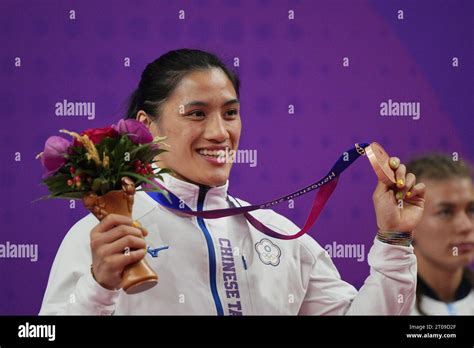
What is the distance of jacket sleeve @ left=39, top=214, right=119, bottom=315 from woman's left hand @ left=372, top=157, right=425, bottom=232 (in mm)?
1092

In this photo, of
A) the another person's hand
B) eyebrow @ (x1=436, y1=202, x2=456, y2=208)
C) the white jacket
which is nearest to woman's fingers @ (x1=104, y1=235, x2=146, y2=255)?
the another person's hand

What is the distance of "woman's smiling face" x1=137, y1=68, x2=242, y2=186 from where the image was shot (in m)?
3.26

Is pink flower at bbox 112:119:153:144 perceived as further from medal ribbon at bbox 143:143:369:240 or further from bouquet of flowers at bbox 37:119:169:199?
medal ribbon at bbox 143:143:369:240

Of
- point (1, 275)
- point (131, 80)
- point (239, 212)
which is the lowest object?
point (1, 275)

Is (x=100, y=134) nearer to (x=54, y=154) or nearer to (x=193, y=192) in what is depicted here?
(x=54, y=154)

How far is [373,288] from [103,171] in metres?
1.20

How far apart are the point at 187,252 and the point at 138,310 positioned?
30 cm

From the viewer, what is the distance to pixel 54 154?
2.71 m

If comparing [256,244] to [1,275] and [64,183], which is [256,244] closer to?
[64,183]

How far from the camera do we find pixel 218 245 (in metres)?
3.22

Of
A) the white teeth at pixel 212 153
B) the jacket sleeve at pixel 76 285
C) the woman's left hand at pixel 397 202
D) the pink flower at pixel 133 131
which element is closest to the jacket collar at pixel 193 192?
the white teeth at pixel 212 153

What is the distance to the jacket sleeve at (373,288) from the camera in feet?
10.2
